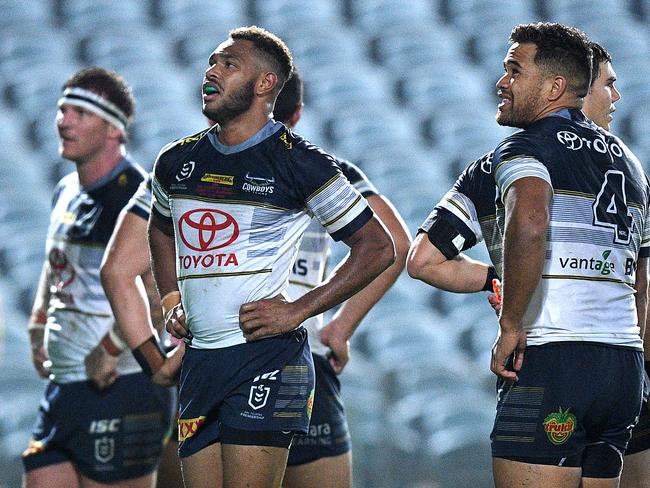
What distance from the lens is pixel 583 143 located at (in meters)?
3.63

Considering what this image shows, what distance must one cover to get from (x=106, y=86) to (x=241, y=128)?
74.8 inches

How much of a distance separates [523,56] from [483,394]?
14.7 feet

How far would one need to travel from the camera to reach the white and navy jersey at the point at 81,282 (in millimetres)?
5141

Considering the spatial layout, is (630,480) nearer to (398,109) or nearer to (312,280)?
(312,280)

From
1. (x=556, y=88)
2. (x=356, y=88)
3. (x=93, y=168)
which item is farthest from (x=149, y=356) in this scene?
(x=356, y=88)

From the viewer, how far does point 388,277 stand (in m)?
4.93

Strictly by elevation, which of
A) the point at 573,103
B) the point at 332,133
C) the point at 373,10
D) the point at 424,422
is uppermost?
the point at 373,10

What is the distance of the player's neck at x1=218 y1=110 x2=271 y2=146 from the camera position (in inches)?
151

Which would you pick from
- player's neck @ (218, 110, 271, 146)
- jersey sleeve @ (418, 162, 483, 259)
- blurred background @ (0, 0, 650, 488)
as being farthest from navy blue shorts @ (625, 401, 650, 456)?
blurred background @ (0, 0, 650, 488)

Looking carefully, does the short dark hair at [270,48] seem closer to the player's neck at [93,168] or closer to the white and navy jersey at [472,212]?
the white and navy jersey at [472,212]

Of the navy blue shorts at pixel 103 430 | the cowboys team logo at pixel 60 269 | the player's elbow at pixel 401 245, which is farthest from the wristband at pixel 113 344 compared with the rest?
the player's elbow at pixel 401 245

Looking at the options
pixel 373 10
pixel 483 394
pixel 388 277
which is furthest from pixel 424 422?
pixel 373 10

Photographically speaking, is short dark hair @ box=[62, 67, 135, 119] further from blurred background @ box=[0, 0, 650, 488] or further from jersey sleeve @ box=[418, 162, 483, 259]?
blurred background @ box=[0, 0, 650, 488]

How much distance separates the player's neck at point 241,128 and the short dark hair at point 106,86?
182 centimetres
